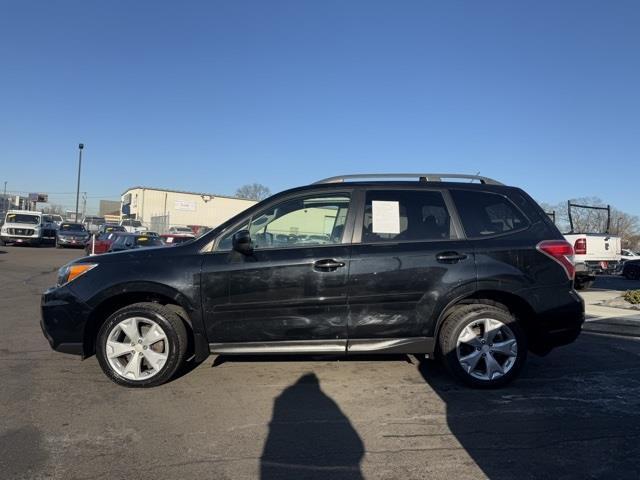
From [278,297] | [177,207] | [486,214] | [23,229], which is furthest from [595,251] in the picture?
[177,207]

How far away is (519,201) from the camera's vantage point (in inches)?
210

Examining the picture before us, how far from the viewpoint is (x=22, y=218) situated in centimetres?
3259

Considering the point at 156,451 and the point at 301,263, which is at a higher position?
the point at 301,263

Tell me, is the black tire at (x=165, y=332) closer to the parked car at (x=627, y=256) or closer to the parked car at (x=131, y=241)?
the parked car at (x=131, y=241)

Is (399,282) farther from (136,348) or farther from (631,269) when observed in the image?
(631,269)

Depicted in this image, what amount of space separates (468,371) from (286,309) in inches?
71.1

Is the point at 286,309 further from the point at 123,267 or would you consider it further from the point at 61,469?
the point at 61,469

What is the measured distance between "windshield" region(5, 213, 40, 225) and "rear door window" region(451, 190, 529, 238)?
33.1m

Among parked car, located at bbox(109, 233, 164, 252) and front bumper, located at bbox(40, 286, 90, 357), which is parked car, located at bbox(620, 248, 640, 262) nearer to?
parked car, located at bbox(109, 233, 164, 252)

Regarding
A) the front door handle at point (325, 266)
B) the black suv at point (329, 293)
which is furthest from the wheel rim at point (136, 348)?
the front door handle at point (325, 266)

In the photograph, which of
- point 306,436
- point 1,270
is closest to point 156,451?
point 306,436

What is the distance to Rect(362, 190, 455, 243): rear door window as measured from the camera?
5.04 m

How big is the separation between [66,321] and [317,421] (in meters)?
2.51

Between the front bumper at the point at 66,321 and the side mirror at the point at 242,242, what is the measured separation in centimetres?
150
